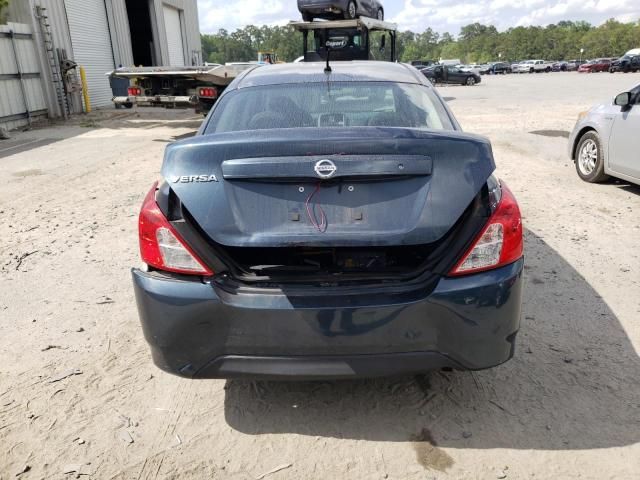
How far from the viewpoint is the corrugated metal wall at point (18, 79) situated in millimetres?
15117

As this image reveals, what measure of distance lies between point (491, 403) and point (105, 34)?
22492 mm

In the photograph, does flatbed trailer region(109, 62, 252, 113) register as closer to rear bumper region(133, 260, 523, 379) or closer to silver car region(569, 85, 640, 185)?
silver car region(569, 85, 640, 185)

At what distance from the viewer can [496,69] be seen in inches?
2692

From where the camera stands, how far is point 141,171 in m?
8.98

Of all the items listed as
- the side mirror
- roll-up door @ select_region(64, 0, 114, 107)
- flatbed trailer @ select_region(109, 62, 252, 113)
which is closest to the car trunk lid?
the side mirror

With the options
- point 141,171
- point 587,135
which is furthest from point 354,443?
point 141,171

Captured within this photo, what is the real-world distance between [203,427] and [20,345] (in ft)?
5.32

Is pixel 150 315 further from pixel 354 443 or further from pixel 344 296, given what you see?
pixel 354 443

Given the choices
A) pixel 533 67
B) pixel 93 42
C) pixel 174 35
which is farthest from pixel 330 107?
pixel 533 67

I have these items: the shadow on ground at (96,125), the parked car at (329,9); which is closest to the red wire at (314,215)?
the shadow on ground at (96,125)

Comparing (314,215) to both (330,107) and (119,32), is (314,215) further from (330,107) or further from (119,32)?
(119,32)

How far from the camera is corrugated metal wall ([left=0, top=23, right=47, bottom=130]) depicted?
1512 cm

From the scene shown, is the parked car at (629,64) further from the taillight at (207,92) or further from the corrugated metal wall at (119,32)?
the taillight at (207,92)

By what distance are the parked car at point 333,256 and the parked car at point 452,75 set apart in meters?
38.8
